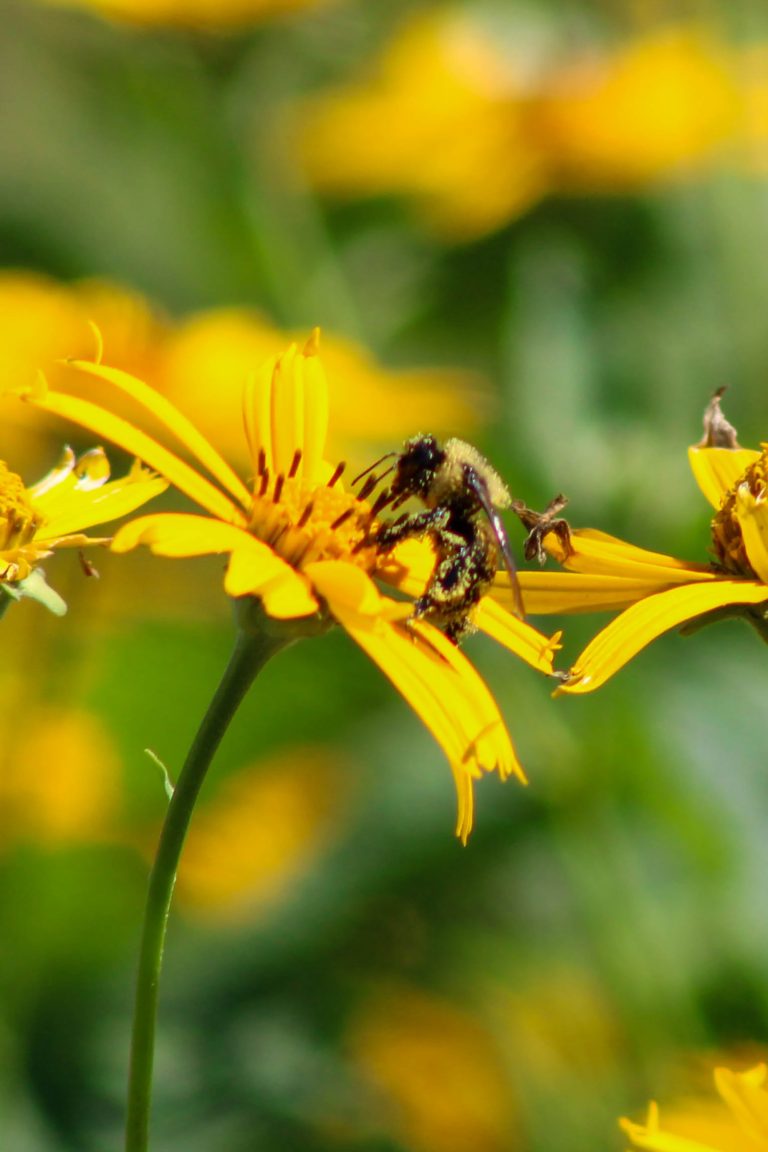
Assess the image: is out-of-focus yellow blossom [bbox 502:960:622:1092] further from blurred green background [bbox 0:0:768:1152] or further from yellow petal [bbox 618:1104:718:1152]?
yellow petal [bbox 618:1104:718:1152]

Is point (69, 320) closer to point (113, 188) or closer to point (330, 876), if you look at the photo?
point (330, 876)

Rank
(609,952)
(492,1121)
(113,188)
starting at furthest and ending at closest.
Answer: (113,188) < (492,1121) < (609,952)

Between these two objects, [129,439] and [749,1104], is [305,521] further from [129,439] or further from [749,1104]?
[749,1104]

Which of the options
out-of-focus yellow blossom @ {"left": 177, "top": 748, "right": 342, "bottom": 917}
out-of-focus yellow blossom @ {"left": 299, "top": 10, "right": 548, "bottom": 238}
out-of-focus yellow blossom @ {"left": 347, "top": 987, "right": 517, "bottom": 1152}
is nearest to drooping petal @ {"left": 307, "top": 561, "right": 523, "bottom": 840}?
out-of-focus yellow blossom @ {"left": 347, "top": 987, "right": 517, "bottom": 1152}

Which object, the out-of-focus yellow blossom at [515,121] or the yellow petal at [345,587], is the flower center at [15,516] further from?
the out-of-focus yellow blossom at [515,121]

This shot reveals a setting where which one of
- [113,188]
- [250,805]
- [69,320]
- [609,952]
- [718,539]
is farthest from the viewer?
[113,188]

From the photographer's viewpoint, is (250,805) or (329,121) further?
(329,121)

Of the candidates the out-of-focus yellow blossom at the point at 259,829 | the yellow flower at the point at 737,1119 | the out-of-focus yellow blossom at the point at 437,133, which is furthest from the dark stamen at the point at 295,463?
the out-of-focus yellow blossom at the point at 437,133

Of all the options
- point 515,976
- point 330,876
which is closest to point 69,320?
point 330,876
